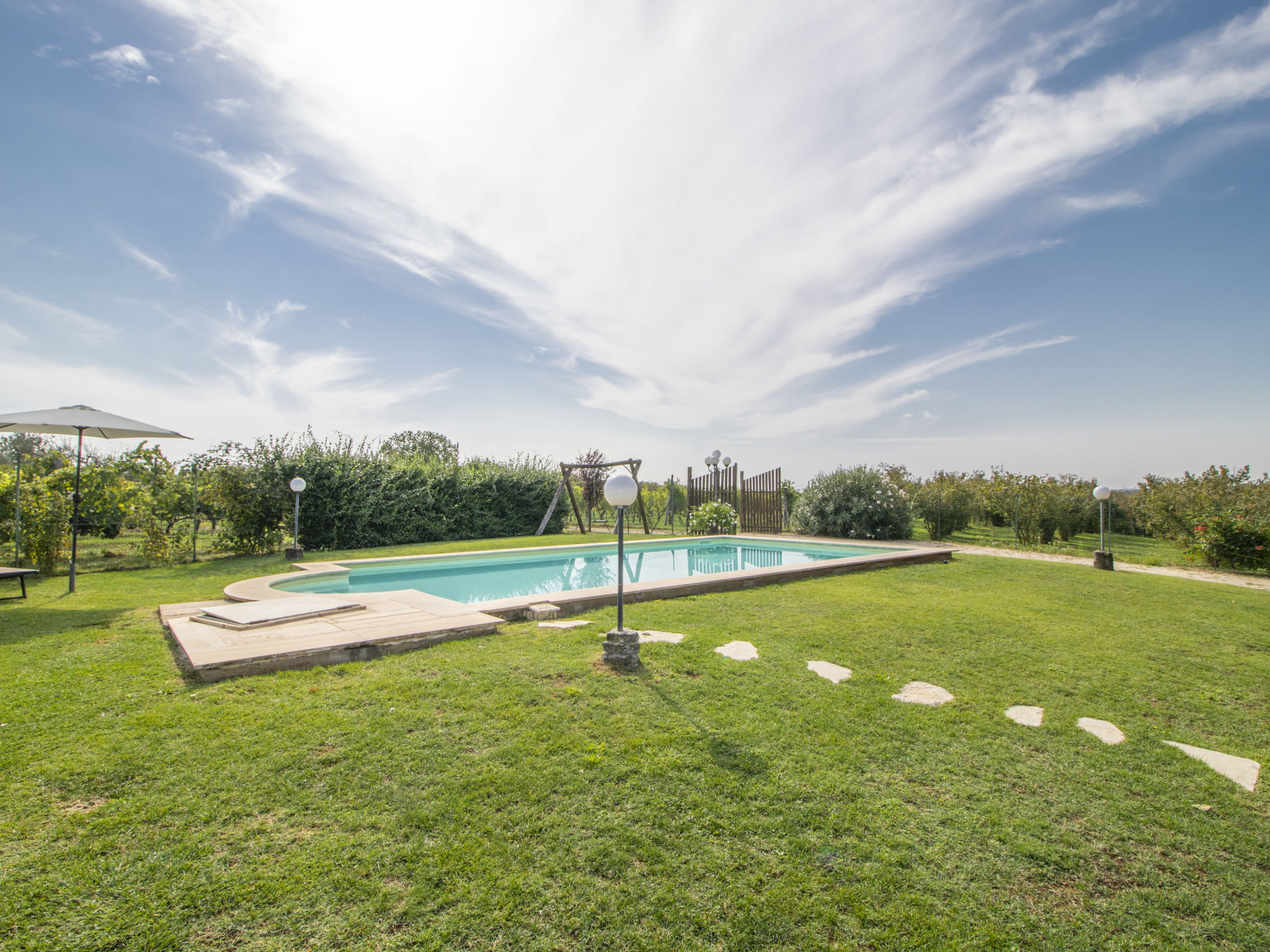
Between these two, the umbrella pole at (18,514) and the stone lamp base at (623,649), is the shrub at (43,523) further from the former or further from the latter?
the stone lamp base at (623,649)

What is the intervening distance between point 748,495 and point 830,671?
11.7m

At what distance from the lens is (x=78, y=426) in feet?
19.0

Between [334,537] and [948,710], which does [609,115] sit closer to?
[948,710]

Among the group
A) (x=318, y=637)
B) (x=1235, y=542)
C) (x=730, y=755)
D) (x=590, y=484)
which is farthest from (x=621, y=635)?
(x=590, y=484)

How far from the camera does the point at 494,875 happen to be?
5.49 ft

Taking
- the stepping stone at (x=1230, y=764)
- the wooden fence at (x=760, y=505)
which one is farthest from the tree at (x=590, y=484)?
the stepping stone at (x=1230, y=764)

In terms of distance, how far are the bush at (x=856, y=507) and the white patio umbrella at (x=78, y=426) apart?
13.0m

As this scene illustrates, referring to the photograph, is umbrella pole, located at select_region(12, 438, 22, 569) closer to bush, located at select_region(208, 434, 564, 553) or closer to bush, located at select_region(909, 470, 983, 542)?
bush, located at select_region(208, 434, 564, 553)

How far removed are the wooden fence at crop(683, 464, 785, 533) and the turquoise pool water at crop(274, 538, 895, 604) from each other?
174 centimetres

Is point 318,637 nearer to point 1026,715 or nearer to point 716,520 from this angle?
point 1026,715

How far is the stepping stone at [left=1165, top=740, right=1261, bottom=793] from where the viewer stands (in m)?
2.37

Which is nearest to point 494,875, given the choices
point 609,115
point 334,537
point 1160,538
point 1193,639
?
point 1193,639

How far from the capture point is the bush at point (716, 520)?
14469 mm

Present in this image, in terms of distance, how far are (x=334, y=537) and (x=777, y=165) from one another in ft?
35.5
